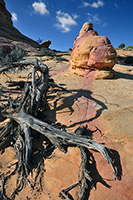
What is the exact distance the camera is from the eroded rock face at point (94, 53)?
5.60m

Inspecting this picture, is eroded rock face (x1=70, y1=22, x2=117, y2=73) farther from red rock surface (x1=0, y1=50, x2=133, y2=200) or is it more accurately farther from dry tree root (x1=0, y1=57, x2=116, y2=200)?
dry tree root (x1=0, y1=57, x2=116, y2=200)

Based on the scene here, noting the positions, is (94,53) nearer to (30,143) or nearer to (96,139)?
(96,139)

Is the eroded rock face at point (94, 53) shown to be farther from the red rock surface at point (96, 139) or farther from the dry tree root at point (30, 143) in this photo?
the dry tree root at point (30, 143)

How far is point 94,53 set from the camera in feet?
18.9

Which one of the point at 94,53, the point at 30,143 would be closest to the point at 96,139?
the point at 30,143

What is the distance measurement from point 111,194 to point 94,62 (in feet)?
17.4

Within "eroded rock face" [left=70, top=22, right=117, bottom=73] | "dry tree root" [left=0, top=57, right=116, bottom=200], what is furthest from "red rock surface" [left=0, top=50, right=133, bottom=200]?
"eroded rock face" [left=70, top=22, right=117, bottom=73]

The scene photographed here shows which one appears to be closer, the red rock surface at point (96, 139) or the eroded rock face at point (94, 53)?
the red rock surface at point (96, 139)

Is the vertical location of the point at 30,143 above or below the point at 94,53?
below

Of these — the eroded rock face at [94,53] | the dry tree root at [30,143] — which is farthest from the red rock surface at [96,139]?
the eroded rock face at [94,53]

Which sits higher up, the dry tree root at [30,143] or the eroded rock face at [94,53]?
the eroded rock face at [94,53]

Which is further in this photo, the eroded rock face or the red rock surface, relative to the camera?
the eroded rock face

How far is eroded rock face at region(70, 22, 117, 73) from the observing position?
560cm

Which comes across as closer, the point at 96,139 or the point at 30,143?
the point at 30,143
